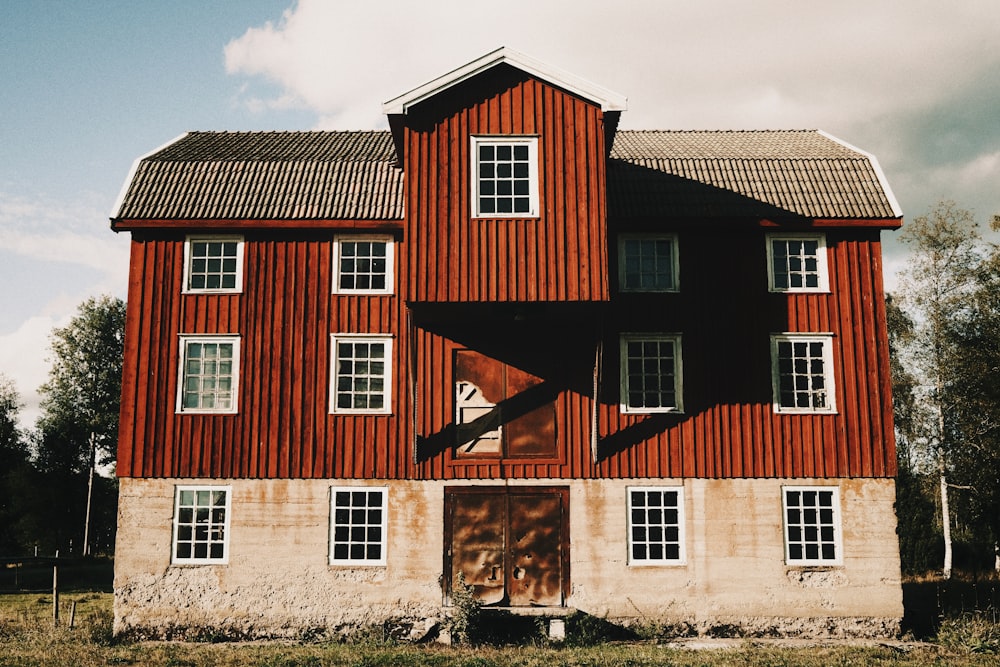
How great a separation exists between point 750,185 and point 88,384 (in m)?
42.0

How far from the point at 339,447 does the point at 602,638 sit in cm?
666

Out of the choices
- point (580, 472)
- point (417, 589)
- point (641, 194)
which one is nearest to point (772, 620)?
point (580, 472)

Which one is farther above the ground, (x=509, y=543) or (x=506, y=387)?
(x=506, y=387)

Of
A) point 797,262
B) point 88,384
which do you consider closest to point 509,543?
point 797,262

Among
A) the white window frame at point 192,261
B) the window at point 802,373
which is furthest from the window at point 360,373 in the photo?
the window at point 802,373

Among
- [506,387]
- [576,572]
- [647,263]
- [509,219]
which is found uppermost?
[509,219]

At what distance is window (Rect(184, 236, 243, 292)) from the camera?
18.0 metres

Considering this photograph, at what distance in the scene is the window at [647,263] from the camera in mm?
17969

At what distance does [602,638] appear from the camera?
16.1 metres

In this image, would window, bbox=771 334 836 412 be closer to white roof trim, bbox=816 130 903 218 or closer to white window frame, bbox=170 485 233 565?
white roof trim, bbox=816 130 903 218

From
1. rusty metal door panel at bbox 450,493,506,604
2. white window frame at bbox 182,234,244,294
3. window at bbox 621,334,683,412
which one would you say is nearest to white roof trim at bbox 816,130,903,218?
window at bbox 621,334,683,412

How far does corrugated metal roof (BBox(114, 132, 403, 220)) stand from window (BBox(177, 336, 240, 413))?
2800mm

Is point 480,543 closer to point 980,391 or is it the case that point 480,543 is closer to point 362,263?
point 362,263

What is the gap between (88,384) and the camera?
1863 inches
